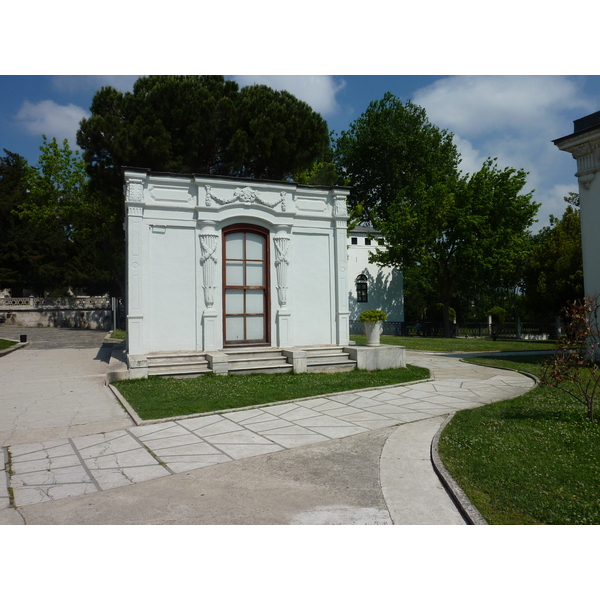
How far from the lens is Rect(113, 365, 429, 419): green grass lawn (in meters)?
7.98

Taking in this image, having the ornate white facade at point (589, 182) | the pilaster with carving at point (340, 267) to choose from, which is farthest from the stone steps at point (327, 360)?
the ornate white facade at point (589, 182)

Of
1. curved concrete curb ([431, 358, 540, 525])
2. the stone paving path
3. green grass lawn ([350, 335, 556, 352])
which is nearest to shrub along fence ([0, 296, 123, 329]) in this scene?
green grass lawn ([350, 335, 556, 352])

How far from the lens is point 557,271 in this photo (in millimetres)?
25703

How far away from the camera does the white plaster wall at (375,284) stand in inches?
1495

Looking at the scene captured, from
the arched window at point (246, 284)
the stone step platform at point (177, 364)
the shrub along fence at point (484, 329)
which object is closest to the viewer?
the stone step platform at point (177, 364)

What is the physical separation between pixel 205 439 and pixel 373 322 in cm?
744

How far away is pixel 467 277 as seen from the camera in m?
30.1

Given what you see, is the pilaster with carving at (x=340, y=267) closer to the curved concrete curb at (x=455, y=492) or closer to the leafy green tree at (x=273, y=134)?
the curved concrete curb at (x=455, y=492)

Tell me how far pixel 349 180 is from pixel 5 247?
3074 cm

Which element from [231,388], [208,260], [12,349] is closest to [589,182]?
[208,260]

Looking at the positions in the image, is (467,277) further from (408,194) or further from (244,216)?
(244,216)

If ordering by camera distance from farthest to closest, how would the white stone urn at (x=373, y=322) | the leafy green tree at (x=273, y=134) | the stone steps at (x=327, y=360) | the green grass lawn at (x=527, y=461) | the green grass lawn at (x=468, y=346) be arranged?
1. the leafy green tree at (x=273, y=134)
2. the green grass lawn at (x=468, y=346)
3. the white stone urn at (x=373, y=322)
4. the stone steps at (x=327, y=360)
5. the green grass lawn at (x=527, y=461)

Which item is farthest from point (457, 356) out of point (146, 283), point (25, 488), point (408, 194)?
point (408, 194)

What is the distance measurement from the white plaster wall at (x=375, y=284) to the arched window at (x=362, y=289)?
236mm
